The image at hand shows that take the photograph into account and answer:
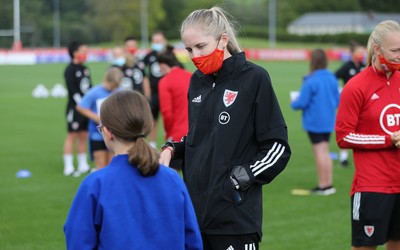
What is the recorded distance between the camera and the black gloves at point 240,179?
163 inches

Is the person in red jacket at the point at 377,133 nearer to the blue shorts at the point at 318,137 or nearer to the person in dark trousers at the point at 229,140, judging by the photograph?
the person in dark trousers at the point at 229,140

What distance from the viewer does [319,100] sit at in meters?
10.7

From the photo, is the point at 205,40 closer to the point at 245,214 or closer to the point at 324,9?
the point at 245,214

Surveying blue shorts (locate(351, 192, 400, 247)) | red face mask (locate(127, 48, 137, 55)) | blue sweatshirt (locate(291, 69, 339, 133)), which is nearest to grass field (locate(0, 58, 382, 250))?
blue sweatshirt (locate(291, 69, 339, 133))

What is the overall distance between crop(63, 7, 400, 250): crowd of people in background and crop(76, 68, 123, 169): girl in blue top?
5711mm

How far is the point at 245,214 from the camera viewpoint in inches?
166

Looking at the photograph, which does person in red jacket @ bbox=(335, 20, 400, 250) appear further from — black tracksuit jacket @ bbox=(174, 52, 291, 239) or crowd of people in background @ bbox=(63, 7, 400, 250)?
black tracksuit jacket @ bbox=(174, 52, 291, 239)

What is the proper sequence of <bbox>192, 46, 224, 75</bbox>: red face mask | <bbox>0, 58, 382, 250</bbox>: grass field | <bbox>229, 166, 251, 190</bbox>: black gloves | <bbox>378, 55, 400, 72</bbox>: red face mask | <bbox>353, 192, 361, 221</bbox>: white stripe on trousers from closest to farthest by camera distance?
<bbox>229, 166, 251, 190</bbox>: black gloves → <bbox>192, 46, 224, 75</bbox>: red face mask → <bbox>378, 55, 400, 72</bbox>: red face mask → <bbox>353, 192, 361, 221</bbox>: white stripe on trousers → <bbox>0, 58, 382, 250</bbox>: grass field

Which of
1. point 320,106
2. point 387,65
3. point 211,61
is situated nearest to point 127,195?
point 211,61

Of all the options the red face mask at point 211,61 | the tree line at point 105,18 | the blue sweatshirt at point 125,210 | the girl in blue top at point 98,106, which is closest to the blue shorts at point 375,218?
the red face mask at point 211,61

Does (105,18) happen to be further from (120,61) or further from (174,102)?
(174,102)

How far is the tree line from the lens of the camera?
84.6 meters

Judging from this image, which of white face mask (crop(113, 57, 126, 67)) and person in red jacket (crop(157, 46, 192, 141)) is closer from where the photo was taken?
person in red jacket (crop(157, 46, 192, 141))

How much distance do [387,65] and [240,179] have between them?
172 cm
